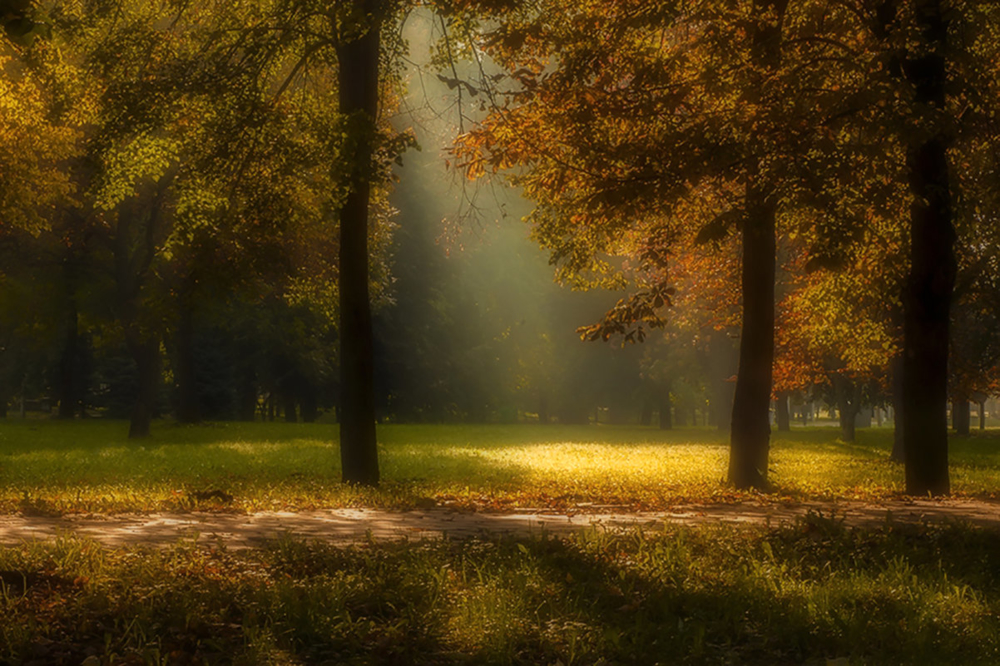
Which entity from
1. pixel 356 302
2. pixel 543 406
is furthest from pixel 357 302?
pixel 543 406

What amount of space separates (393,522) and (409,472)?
10587 millimetres

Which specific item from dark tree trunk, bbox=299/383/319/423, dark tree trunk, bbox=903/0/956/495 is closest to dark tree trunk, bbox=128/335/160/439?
dark tree trunk, bbox=299/383/319/423

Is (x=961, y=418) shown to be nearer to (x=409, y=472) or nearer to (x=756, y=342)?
(x=409, y=472)

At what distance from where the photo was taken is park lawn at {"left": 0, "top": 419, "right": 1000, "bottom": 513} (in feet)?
50.0

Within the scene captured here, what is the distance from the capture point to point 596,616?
A: 791 cm

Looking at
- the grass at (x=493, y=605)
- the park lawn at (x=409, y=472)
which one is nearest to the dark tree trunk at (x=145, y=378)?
the park lawn at (x=409, y=472)

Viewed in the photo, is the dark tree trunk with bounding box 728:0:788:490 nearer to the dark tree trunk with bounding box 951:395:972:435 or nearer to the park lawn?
the park lawn

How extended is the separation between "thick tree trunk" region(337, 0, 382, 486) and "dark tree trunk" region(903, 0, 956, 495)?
8.34m

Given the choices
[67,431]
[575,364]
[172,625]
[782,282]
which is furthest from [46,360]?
[172,625]

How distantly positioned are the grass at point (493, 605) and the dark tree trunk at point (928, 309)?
6.72 meters

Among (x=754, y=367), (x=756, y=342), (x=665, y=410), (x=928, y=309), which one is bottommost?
(x=665, y=410)

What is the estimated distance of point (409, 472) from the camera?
74.6ft

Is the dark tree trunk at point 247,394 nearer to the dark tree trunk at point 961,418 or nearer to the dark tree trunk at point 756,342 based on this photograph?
the dark tree trunk at point 961,418

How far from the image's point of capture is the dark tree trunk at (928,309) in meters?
15.3
